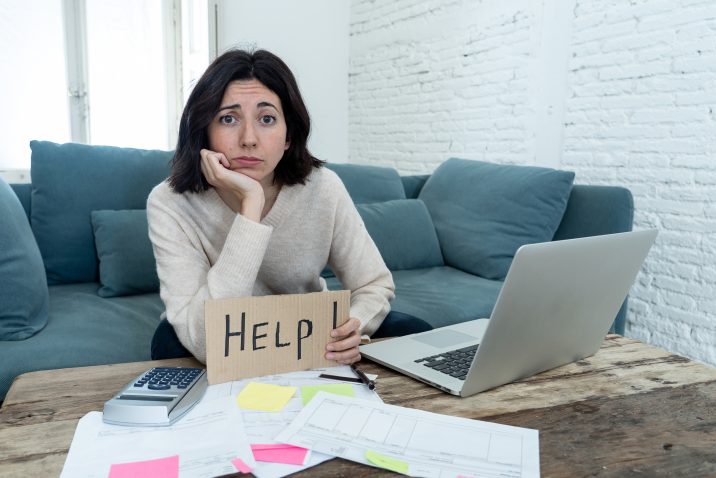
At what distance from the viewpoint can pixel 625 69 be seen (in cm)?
245

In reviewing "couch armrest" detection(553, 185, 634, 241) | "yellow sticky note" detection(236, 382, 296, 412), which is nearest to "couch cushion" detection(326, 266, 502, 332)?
"couch armrest" detection(553, 185, 634, 241)

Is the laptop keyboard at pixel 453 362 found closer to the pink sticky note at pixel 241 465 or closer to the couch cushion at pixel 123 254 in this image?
the pink sticky note at pixel 241 465

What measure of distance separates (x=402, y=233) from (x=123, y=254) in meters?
1.07

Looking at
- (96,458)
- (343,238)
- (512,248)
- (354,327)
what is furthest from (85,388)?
(512,248)

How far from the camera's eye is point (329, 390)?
85 cm

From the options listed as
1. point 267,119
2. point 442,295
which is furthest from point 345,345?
point 442,295

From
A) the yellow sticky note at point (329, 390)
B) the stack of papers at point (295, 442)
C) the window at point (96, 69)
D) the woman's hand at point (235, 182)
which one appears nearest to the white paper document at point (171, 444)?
the stack of papers at point (295, 442)

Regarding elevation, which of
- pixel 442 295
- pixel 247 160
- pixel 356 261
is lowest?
pixel 442 295

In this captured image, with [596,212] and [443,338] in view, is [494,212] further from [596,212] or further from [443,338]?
[443,338]

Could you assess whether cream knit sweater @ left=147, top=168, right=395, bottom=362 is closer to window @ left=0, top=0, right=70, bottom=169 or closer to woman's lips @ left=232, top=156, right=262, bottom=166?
woman's lips @ left=232, top=156, right=262, bottom=166

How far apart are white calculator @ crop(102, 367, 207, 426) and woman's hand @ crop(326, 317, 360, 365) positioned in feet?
0.70

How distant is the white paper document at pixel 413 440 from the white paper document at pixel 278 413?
0.06 feet

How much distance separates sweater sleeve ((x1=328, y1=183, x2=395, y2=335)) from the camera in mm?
1334

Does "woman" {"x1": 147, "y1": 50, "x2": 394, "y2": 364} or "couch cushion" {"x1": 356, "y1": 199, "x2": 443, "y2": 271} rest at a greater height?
"woman" {"x1": 147, "y1": 50, "x2": 394, "y2": 364}
